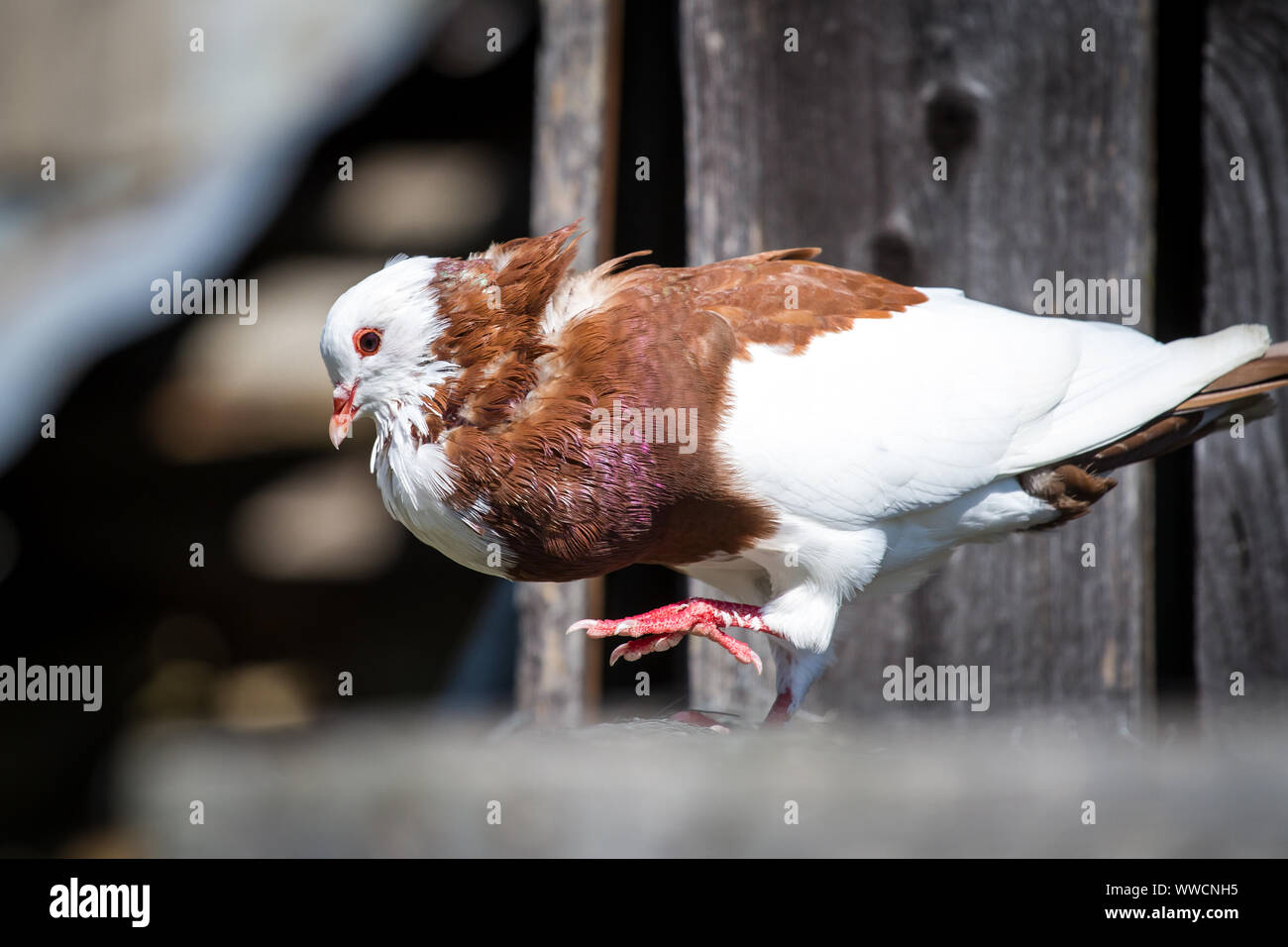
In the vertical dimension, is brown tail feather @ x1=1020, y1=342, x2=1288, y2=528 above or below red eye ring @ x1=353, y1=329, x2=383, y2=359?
below

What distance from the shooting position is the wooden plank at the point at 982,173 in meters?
2.14

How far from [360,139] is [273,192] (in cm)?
26

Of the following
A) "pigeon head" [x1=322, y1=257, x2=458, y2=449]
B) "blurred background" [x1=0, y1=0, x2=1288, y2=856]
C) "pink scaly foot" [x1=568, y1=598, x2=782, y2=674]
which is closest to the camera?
"pigeon head" [x1=322, y1=257, x2=458, y2=449]

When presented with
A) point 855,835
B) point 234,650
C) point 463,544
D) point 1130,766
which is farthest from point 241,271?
point 1130,766

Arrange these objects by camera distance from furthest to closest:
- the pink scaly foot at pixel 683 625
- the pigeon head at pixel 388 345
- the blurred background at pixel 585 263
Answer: the blurred background at pixel 585 263 < the pink scaly foot at pixel 683 625 < the pigeon head at pixel 388 345

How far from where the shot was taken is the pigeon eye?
1390 mm

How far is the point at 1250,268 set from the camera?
2.18 m

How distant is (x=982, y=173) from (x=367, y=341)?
1.36 metres

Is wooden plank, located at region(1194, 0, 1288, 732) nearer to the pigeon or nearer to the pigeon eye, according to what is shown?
the pigeon

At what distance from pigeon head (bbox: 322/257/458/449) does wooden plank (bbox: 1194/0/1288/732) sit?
5.34 ft

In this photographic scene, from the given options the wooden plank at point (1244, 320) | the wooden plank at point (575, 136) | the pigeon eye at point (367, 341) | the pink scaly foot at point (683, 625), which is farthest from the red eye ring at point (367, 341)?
the wooden plank at point (1244, 320)

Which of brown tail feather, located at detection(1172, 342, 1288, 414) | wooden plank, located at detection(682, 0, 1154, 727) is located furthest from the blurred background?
brown tail feather, located at detection(1172, 342, 1288, 414)

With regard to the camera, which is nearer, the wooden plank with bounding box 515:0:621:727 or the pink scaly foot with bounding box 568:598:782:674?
the pink scaly foot with bounding box 568:598:782:674

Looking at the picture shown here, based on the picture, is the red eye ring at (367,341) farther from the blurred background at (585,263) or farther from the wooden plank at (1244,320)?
the wooden plank at (1244,320)
